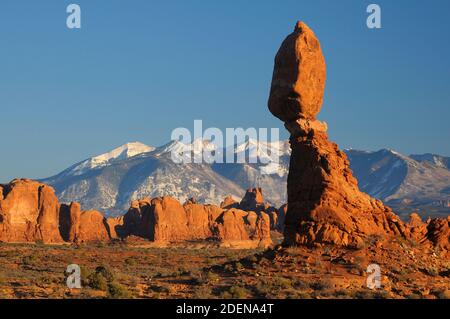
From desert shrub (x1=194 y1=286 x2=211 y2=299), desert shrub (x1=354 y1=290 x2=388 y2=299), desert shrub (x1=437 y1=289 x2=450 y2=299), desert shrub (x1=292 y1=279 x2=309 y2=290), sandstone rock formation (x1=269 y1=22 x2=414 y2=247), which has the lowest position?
desert shrub (x1=437 y1=289 x2=450 y2=299)

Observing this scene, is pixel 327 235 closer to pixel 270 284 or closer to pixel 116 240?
pixel 270 284

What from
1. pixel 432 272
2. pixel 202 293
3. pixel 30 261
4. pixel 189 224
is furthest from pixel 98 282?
pixel 189 224

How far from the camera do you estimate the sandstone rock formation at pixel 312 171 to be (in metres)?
35.8

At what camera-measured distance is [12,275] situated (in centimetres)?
4066

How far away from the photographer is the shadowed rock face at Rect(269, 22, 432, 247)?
3584 cm

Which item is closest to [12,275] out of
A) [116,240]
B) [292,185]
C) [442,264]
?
[292,185]

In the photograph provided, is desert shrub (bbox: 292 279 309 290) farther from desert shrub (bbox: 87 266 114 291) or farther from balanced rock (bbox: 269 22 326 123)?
balanced rock (bbox: 269 22 326 123)

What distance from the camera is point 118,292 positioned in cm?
3072

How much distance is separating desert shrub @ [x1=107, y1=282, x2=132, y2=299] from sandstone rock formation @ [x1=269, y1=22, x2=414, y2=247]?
8364mm

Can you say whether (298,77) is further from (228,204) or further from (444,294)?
(228,204)

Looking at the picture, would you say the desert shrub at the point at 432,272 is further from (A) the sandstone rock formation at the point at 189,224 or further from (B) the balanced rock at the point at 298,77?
(A) the sandstone rock formation at the point at 189,224

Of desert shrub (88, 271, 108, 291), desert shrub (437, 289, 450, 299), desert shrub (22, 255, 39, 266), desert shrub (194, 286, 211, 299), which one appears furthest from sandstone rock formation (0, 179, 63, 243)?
desert shrub (437, 289, 450, 299)

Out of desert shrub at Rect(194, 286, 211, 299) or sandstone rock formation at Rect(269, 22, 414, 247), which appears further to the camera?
sandstone rock formation at Rect(269, 22, 414, 247)
